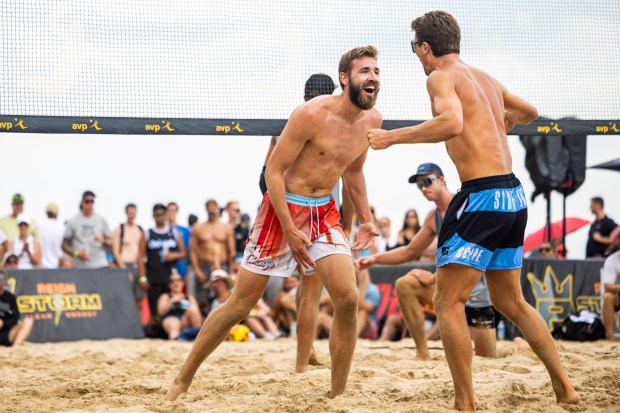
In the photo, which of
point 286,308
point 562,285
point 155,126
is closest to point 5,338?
point 286,308

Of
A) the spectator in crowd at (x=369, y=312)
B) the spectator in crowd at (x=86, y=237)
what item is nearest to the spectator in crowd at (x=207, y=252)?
the spectator in crowd at (x=86, y=237)

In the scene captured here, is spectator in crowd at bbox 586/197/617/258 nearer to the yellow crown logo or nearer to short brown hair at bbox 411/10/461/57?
the yellow crown logo

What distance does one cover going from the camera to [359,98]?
5.42 meters

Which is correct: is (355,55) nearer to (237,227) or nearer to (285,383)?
(285,383)

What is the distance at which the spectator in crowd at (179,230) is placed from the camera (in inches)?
501

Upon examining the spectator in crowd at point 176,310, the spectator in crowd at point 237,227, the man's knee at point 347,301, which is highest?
the spectator in crowd at point 237,227

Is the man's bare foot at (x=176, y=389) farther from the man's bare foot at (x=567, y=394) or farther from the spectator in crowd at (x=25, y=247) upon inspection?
the spectator in crowd at (x=25, y=247)

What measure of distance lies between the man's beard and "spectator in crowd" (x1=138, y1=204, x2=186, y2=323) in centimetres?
740

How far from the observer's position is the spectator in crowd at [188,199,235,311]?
12.6 metres

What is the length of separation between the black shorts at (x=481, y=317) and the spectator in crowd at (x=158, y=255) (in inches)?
211

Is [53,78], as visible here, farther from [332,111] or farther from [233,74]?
[332,111]

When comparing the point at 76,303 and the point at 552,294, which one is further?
the point at 76,303

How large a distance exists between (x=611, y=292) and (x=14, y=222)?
7.84 metres

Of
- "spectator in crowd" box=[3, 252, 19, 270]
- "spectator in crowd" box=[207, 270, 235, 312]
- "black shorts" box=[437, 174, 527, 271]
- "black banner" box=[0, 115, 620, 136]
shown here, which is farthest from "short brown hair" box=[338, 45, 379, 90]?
"spectator in crowd" box=[3, 252, 19, 270]
